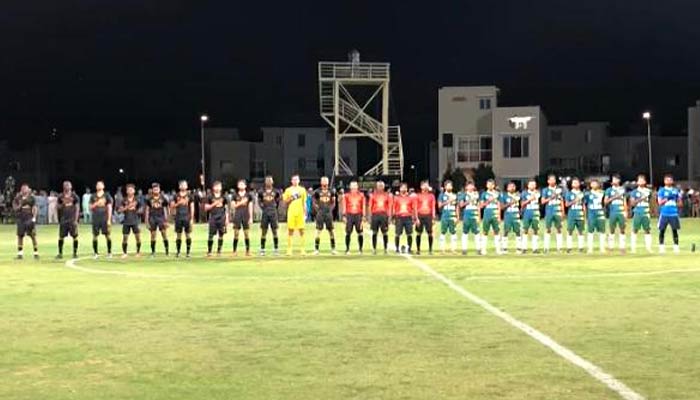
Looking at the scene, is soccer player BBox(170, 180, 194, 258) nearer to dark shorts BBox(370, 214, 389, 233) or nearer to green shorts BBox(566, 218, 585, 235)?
dark shorts BBox(370, 214, 389, 233)

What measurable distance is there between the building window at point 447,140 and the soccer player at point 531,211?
5155cm

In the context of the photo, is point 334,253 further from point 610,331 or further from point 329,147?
point 329,147

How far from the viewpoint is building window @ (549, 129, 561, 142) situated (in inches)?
3253

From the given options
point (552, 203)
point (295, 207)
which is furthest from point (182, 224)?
point (552, 203)

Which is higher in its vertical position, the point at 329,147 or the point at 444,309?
the point at 329,147

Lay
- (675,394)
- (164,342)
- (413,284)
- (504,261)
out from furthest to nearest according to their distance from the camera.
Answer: (504,261)
(413,284)
(164,342)
(675,394)

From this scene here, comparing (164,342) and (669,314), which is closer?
(164,342)

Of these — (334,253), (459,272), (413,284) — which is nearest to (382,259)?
(334,253)

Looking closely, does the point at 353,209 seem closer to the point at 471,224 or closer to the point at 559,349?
the point at 471,224

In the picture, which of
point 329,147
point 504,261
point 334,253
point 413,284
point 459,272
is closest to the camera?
point 413,284

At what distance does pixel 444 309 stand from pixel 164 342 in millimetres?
4442

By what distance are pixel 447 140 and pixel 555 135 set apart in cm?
1308

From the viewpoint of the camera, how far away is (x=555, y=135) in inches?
3258

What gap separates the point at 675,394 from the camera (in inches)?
292
